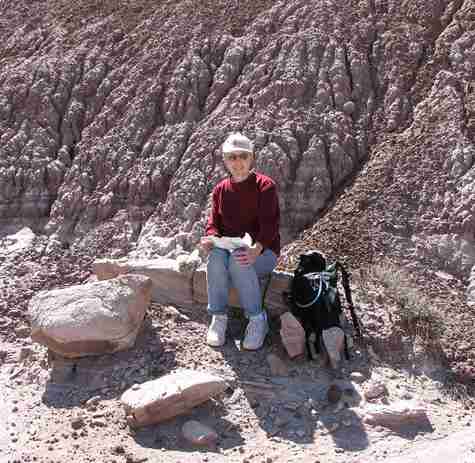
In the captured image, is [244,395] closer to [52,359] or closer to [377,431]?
[377,431]

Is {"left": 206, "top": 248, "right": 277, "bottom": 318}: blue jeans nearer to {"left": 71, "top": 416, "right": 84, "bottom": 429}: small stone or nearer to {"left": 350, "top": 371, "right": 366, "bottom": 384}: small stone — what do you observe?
{"left": 350, "top": 371, "right": 366, "bottom": 384}: small stone

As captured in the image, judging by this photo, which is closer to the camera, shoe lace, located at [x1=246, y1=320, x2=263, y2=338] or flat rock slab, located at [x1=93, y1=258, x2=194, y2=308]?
shoe lace, located at [x1=246, y1=320, x2=263, y2=338]

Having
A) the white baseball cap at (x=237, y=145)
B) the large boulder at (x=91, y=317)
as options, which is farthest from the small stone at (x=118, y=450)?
the white baseball cap at (x=237, y=145)

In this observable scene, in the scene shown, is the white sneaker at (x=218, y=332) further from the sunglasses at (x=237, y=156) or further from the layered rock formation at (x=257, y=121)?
the layered rock formation at (x=257, y=121)

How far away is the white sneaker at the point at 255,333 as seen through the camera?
4871 millimetres

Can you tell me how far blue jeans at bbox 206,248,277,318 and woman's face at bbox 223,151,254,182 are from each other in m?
0.63

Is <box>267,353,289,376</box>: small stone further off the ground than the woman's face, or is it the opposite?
the woman's face

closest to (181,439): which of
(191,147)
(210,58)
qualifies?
(191,147)

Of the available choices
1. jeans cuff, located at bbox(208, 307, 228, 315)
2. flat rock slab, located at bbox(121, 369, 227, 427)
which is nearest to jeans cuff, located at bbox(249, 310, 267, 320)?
jeans cuff, located at bbox(208, 307, 228, 315)

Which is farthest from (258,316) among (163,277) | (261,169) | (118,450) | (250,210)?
(261,169)

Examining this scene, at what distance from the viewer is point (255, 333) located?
488cm

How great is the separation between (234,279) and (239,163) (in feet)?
3.05

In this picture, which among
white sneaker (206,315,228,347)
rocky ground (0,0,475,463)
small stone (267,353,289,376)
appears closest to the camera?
rocky ground (0,0,475,463)

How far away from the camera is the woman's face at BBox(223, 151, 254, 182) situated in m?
4.77
